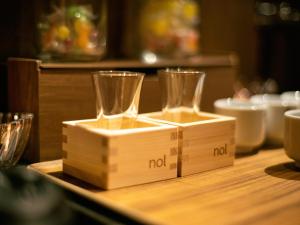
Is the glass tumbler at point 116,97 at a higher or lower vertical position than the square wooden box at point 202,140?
higher

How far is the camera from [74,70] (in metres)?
1.00

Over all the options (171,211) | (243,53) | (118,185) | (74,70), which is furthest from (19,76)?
(243,53)

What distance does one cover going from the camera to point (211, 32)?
171 centimetres

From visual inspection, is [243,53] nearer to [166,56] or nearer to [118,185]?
[166,56]

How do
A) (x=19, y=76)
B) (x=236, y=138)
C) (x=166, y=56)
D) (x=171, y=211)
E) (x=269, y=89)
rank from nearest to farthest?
(x=171, y=211)
(x=19, y=76)
(x=236, y=138)
(x=166, y=56)
(x=269, y=89)

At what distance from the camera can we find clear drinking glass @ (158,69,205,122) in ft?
3.14

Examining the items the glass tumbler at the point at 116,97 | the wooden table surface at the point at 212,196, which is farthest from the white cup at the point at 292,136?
the glass tumbler at the point at 116,97

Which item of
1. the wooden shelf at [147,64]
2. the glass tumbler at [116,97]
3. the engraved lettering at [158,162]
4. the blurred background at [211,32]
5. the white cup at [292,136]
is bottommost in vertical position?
the engraved lettering at [158,162]

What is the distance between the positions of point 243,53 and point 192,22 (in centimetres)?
54

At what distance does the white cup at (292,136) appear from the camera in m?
0.94

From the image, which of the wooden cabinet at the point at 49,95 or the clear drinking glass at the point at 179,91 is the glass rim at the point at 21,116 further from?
the clear drinking glass at the point at 179,91

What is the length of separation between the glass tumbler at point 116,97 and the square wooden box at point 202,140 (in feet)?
0.26

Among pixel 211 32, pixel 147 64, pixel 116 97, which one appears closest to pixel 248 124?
pixel 147 64

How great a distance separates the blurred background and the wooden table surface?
1.06 ft
